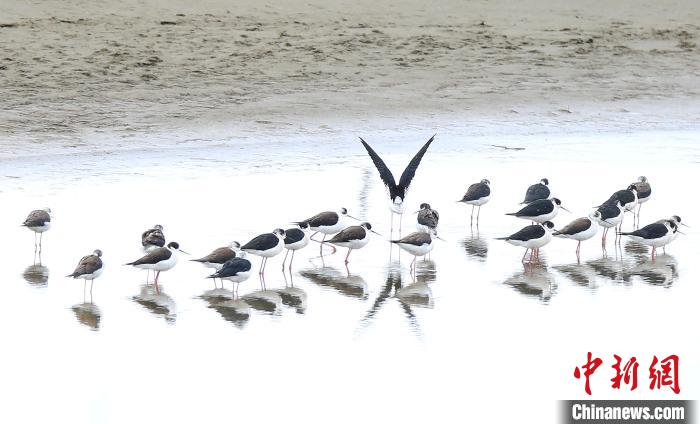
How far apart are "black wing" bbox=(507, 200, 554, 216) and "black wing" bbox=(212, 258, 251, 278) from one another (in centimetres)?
408

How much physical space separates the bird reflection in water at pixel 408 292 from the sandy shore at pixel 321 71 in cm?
705

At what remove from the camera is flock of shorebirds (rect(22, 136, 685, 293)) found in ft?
39.6

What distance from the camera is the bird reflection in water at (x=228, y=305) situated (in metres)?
11.2

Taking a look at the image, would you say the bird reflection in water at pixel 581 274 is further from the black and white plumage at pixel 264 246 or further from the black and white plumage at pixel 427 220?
the black and white plumage at pixel 264 246

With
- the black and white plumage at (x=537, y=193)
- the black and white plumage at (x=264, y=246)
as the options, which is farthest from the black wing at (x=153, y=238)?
the black and white plumage at (x=537, y=193)

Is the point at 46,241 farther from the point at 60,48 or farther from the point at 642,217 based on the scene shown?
the point at 60,48

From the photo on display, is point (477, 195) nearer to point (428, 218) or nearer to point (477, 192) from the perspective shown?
point (477, 192)

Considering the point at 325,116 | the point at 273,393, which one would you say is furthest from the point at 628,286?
the point at 325,116

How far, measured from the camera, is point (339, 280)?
1270cm

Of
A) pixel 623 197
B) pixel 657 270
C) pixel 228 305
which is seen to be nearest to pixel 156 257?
pixel 228 305

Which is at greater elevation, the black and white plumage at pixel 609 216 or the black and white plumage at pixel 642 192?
the black and white plumage at pixel 642 192

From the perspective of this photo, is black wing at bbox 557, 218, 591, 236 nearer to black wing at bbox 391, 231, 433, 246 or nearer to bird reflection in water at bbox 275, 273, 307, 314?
black wing at bbox 391, 231, 433, 246

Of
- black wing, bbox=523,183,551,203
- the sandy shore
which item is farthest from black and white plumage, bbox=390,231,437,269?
the sandy shore

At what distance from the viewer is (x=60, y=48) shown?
21.9m
